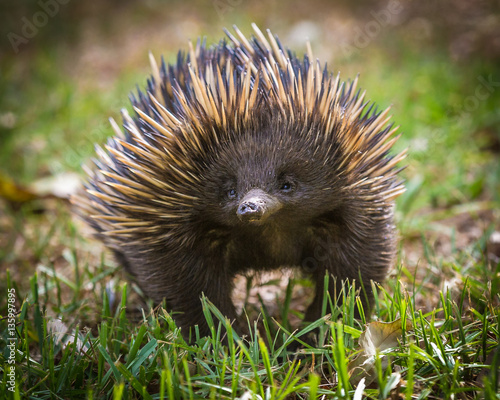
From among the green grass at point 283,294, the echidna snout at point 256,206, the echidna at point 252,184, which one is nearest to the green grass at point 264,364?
the green grass at point 283,294

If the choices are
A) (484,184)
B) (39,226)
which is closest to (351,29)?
(484,184)

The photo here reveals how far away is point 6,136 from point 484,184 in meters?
4.74

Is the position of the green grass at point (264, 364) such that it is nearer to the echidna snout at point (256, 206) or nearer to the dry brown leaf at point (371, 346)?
the dry brown leaf at point (371, 346)

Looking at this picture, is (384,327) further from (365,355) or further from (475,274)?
(475,274)

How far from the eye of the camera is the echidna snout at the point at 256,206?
2162mm

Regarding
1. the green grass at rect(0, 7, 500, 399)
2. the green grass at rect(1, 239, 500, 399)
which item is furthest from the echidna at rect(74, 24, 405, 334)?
the green grass at rect(1, 239, 500, 399)

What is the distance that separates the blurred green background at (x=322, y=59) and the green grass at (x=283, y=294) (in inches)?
1.2

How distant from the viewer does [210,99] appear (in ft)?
8.14

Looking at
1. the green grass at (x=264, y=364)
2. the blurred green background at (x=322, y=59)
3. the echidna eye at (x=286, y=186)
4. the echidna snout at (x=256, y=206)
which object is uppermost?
the blurred green background at (x=322, y=59)

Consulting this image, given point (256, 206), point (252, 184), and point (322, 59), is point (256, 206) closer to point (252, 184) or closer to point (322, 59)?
point (252, 184)

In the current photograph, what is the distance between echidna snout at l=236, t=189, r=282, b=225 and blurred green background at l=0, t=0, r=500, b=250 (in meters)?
1.11

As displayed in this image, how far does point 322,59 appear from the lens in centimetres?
793

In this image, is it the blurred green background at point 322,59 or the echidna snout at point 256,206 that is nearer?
the echidna snout at point 256,206

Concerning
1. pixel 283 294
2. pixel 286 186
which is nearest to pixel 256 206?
pixel 286 186
